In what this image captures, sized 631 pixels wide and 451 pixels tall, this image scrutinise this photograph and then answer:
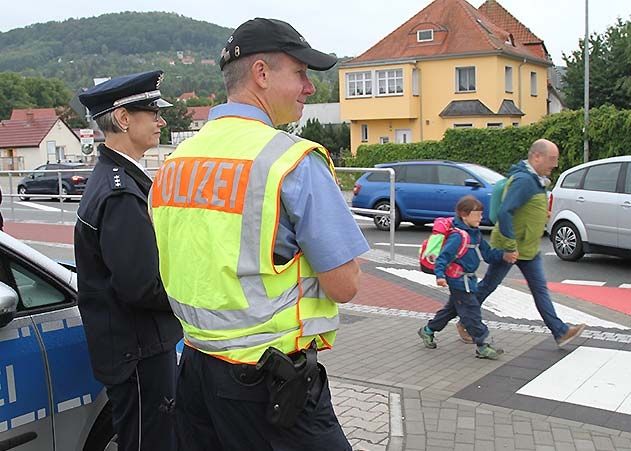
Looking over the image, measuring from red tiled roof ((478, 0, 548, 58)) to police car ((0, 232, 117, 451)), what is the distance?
54305 millimetres

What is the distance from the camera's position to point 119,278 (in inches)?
118

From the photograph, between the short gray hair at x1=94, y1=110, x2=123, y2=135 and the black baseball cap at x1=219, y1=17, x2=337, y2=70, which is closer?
the black baseball cap at x1=219, y1=17, x2=337, y2=70

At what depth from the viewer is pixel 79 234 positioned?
10.5ft

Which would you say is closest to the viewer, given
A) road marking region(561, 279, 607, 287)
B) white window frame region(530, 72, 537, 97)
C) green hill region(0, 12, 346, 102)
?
road marking region(561, 279, 607, 287)

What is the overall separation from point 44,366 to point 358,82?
47722 mm

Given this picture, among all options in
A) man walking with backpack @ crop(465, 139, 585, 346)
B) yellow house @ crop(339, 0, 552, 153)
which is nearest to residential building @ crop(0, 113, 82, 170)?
yellow house @ crop(339, 0, 552, 153)

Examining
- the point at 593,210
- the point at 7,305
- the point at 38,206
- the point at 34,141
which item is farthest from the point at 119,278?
the point at 34,141

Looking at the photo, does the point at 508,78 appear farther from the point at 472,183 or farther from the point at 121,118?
the point at 121,118

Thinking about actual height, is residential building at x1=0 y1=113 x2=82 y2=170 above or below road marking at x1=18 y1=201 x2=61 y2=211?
above

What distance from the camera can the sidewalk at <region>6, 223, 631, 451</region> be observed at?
4.77m

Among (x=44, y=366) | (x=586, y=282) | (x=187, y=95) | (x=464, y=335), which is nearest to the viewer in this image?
(x=44, y=366)

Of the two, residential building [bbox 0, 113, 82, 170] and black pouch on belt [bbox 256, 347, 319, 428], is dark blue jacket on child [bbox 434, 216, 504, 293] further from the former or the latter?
residential building [bbox 0, 113, 82, 170]

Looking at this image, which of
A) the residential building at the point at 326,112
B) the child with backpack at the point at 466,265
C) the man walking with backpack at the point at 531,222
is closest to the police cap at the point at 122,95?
the child with backpack at the point at 466,265

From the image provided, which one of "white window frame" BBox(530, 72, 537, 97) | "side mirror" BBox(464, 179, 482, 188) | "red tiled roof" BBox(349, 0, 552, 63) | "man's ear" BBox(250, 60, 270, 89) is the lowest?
"side mirror" BBox(464, 179, 482, 188)
